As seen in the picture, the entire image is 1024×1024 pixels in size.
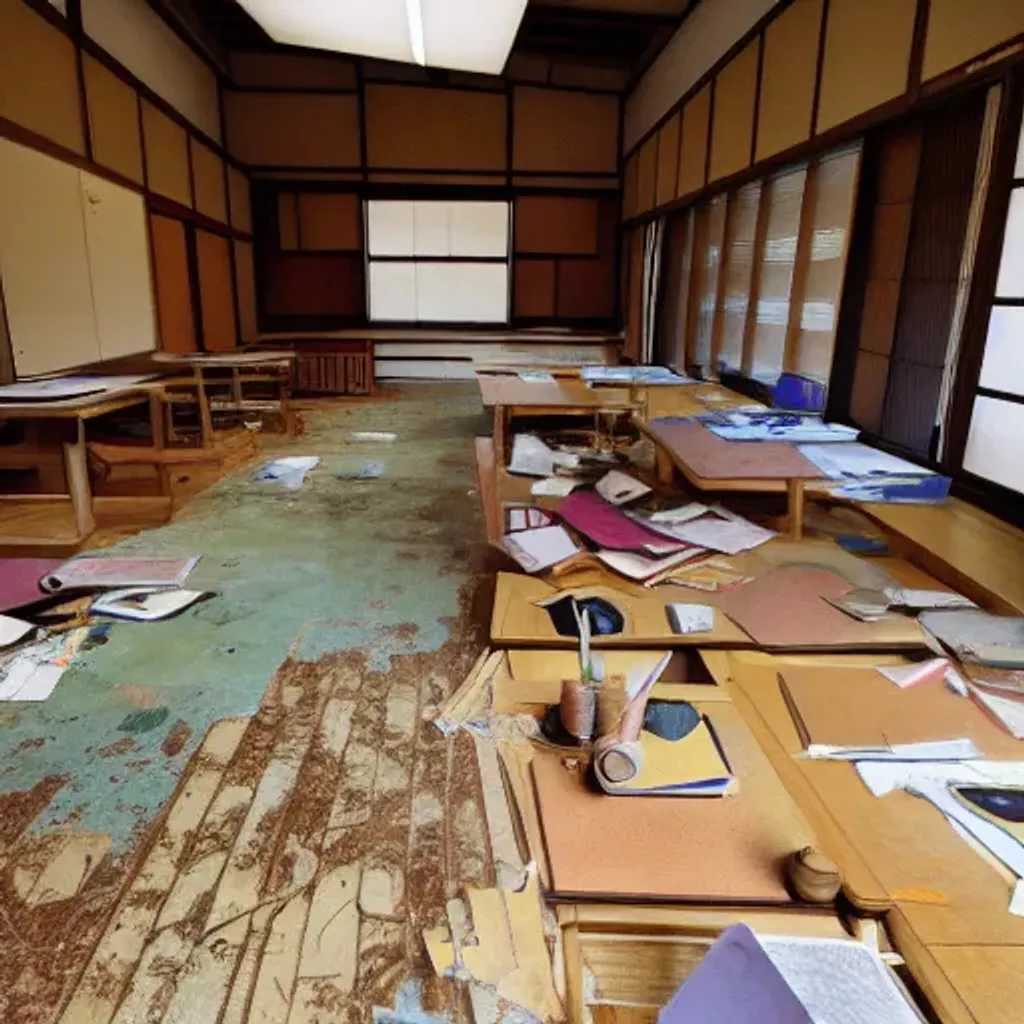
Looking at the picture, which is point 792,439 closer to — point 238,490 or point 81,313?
point 238,490

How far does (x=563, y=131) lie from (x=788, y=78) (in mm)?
5289

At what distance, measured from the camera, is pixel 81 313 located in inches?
200

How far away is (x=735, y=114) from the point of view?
5.09 metres

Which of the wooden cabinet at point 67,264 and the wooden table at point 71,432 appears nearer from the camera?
the wooden table at point 71,432

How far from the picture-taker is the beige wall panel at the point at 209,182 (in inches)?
289

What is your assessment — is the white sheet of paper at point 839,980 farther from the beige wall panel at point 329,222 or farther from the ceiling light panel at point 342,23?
the beige wall panel at point 329,222

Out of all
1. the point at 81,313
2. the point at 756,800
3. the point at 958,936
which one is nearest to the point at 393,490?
the point at 81,313

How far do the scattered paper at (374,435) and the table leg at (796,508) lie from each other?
12.2 ft

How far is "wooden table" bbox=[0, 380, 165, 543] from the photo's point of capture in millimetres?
3381

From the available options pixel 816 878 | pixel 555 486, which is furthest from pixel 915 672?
pixel 555 486

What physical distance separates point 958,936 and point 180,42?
8661 mm

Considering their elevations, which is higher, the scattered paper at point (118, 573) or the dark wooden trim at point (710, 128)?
the dark wooden trim at point (710, 128)

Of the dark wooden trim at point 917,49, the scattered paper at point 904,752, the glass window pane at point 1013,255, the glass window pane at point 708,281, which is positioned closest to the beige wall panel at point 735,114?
the glass window pane at point 708,281

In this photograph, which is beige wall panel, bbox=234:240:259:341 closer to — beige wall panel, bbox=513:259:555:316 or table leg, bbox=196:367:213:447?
beige wall panel, bbox=513:259:555:316
